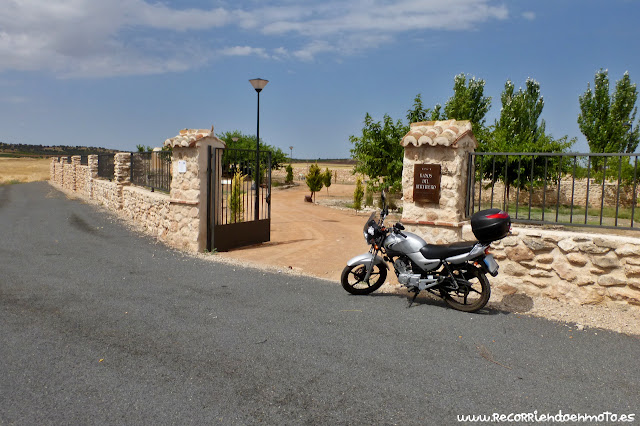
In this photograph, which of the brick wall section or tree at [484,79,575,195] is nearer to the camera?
the brick wall section

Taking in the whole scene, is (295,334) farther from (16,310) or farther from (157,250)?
(157,250)

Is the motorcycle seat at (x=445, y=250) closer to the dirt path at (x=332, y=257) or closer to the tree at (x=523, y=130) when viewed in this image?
the dirt path at (x=332, y=257)

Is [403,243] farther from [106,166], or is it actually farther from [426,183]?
[106,166]

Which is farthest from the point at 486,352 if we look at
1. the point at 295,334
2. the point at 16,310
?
the point at 16,310

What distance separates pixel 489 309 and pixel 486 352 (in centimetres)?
153

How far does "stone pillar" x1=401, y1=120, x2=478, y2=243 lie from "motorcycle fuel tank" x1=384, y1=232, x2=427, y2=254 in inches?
39.7

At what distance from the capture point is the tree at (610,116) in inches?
1312

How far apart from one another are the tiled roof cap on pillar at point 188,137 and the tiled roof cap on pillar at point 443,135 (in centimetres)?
466

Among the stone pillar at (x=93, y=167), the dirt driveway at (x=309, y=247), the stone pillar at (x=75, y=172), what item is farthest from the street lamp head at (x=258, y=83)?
the stone pillar at (x=75, y=172)

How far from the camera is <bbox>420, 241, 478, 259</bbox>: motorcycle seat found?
223 inches

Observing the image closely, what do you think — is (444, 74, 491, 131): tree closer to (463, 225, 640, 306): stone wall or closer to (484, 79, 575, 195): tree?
(484, 79, 575, 195): tree

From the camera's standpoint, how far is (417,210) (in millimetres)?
7145

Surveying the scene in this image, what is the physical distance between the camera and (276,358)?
4.23m

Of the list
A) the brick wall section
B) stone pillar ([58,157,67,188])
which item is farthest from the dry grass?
the brick wall section
